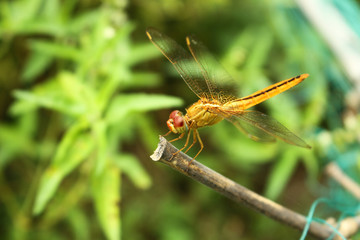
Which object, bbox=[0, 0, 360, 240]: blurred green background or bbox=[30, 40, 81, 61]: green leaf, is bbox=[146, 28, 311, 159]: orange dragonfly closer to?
bbox=[0, 0, 360, 240]: blurred green background

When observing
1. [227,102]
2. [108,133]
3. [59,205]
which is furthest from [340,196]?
[59,205]

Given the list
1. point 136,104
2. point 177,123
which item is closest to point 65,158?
point 136,104

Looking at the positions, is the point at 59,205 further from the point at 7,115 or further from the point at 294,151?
the point at 294,151

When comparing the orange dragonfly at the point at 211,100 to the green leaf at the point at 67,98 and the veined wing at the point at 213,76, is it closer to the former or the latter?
the veined wing at the point at 213,76

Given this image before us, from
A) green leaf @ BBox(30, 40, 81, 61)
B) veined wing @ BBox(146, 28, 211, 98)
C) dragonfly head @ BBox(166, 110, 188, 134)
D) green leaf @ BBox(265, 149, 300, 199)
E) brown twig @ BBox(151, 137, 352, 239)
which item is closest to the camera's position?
brown twig @ BBox(151, 137, 352, 239)

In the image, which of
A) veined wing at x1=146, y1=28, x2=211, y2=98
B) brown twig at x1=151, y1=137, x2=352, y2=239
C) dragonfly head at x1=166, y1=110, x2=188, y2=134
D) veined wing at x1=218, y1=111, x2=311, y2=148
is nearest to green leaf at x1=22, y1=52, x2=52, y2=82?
veined wing at x1=146, y1=28, x2=211, y2=98

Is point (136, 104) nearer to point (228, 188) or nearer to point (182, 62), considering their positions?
point (182, 62)
